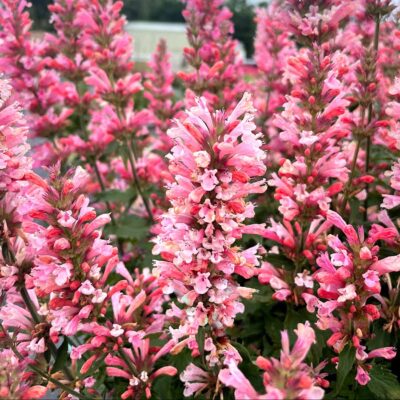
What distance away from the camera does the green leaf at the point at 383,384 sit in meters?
2.13

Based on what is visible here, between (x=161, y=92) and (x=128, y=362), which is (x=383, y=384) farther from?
(x=161, y=92)

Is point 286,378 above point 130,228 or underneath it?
above

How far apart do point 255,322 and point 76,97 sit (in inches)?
104

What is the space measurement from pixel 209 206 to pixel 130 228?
217 cm

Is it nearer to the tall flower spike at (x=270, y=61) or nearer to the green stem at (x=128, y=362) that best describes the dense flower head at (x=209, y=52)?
the tall flower spike at (x=270, y=61)

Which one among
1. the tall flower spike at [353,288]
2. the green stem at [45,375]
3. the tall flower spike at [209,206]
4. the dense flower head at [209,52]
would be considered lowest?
the green stem at [45,375]

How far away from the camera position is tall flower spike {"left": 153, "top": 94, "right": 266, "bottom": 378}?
1.88 m

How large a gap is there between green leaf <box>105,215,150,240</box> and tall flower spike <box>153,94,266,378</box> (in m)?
1.80

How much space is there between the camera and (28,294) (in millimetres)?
2564

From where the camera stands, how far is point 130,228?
3.95 meters

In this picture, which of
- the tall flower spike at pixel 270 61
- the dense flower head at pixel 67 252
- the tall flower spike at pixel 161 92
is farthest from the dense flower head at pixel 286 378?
the tall flower spike at pixel 161 92

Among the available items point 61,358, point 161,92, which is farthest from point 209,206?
point 161,92

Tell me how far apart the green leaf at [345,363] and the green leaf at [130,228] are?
202 centimetres

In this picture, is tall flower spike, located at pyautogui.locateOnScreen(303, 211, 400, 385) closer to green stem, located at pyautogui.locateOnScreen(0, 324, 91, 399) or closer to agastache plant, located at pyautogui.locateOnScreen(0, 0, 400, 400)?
agastache plant, located at pyautogui.locateOnScreen(0, 0, 400, 400)
